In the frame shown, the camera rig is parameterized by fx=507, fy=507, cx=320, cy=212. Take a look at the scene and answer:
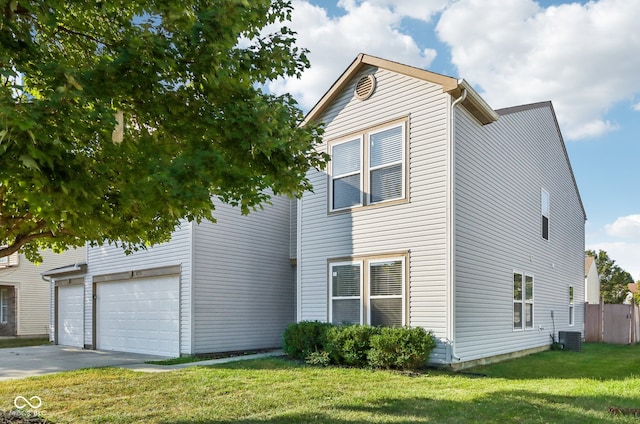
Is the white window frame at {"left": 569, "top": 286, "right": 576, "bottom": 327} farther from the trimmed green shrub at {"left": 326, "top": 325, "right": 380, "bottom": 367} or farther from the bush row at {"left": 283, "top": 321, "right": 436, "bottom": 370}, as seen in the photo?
the trimmed green shrub at {"left": 326, "top": 325, "right": 380, "bottom": 367}

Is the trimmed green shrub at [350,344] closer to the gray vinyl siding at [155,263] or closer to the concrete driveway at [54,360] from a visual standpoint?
the gray vinyl siding at [155,263]

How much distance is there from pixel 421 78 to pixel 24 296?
22486 millimetres

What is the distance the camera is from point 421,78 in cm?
1118

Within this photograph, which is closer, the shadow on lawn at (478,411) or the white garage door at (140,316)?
the shadow on lawn at (478,411)

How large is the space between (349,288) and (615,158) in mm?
12100

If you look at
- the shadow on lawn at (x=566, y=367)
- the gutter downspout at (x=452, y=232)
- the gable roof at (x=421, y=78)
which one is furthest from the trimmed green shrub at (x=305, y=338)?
the gable roof at (x=421, y=78)

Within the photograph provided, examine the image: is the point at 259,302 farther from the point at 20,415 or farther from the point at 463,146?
the point at 20,415

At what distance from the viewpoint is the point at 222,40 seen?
16.1ft

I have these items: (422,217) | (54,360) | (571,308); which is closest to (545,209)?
(571,308)

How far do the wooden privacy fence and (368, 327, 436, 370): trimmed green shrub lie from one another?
13131 millimetres

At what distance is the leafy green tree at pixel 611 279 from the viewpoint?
133 feet

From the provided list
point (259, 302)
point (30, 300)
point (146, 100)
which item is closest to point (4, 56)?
point (146, 100)

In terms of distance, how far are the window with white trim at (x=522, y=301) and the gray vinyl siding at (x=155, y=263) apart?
8812 mm

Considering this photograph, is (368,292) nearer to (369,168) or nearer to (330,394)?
(369,168)
